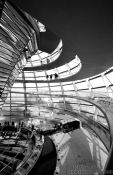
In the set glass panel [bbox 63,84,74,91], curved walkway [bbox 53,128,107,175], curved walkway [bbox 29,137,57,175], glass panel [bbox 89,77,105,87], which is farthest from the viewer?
glass panel [bbox 63,84,74,91]

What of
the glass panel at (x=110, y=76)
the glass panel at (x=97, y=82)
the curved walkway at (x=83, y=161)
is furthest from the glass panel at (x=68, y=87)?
the curved walkway at (x=83, y=161)

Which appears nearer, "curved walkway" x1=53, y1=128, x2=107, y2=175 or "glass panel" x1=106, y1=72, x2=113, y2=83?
"curved walkway" x1=53, y1=128, x2=107, y2=175

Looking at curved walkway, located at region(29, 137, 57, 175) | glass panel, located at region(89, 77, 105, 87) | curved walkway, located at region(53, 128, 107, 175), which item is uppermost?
glass panel, located at region(89, 77, 105, 87)

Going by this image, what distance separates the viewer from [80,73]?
17.4 metres

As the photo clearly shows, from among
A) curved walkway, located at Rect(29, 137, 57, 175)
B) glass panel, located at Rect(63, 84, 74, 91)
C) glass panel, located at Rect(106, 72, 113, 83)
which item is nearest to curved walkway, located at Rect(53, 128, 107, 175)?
curved walkway, located at Rect(29, 137, 57, 175)

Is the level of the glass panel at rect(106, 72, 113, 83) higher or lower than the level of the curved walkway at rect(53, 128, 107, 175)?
higher

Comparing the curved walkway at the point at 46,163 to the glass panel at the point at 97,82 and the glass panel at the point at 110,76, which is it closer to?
the glass panel at the point at 110,76

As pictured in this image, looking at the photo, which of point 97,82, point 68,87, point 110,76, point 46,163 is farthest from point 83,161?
point 68,87

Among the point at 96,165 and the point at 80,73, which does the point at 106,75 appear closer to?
the point at 80,73

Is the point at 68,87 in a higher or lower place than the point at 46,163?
higher

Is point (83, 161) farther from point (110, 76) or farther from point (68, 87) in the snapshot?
point (68, 87)

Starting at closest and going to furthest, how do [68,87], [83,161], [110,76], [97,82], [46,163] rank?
[83,161] < [46,163] < [110,76] < [97,82] < [68,87]

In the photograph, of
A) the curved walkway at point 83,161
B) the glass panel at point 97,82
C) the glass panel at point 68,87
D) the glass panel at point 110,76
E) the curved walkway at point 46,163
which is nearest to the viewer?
the curved walkway at point 83,161

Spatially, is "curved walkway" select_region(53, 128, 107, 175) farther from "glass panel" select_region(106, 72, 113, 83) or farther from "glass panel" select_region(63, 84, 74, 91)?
"glass panel" select_region(63, 84, 74, 91)
